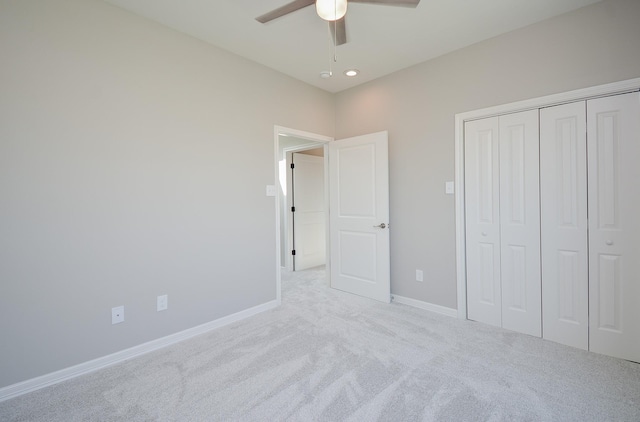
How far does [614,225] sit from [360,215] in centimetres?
225

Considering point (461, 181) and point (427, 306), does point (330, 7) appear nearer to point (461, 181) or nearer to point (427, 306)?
point (461, 181)

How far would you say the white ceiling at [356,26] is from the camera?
2.26 m

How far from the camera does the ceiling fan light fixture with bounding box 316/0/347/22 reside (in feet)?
5.48

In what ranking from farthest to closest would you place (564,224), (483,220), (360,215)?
(360,215), (483,220), (564,224)

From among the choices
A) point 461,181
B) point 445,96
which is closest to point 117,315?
point 461,181

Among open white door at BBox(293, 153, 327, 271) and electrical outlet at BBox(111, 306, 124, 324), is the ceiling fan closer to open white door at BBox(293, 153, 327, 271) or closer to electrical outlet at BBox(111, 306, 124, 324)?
electrical outlet at BBox(111, 306, 124, 324)

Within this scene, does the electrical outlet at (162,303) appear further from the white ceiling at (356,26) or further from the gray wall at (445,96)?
the gray wall at (445,96)

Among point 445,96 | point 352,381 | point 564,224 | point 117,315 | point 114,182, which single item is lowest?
point 352,381

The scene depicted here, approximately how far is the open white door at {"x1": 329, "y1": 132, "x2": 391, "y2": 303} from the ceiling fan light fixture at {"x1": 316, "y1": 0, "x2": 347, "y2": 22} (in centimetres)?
181

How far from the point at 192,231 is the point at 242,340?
1.05m

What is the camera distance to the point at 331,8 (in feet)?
5.56

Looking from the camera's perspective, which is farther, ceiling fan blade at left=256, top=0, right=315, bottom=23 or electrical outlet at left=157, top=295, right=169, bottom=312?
electrical outlet at left=157, top=295, right=169, bottom=312

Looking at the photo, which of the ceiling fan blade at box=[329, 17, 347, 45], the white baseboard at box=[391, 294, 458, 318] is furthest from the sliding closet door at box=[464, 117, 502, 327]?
the ceiling fan blade at box=[329, 17, 347, 45]

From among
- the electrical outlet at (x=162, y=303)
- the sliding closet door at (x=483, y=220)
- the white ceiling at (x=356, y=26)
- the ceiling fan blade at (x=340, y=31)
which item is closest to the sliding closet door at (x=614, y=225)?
the sliding closet door at (x=483, y=220)
